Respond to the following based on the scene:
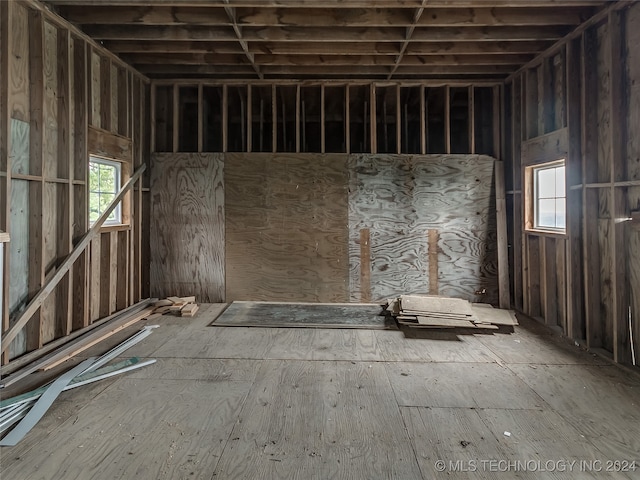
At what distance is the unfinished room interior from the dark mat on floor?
0.05 m

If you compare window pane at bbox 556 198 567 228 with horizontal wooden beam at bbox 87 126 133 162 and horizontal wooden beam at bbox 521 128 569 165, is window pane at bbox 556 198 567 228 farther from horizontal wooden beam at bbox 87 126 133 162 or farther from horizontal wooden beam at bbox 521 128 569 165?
horizontal wooden beam at bbox 87 126 133 162

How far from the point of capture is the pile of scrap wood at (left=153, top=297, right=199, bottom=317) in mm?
4495

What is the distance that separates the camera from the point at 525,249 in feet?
15.1

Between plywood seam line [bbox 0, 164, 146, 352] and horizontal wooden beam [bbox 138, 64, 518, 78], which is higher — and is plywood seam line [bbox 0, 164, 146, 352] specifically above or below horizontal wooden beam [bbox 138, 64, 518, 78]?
below

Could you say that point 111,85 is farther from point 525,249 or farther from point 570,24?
point 525,249

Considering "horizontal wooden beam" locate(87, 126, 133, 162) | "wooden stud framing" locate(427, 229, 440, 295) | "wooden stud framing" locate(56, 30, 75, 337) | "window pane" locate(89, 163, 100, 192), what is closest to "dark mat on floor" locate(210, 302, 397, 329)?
"wooden stud framing" locate(427, 229, 440, 295)

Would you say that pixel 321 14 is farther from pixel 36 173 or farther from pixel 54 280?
pixel 54 280

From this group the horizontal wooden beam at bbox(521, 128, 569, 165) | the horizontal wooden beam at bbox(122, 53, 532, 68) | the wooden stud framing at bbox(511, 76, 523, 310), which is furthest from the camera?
the wooden stud framing at bbox(511, 76, 523, 310)

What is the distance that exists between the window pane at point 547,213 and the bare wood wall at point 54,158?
217 inches

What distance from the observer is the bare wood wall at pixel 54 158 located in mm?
2918

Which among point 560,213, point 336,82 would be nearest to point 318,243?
point 336,82

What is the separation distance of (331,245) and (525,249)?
8.76 ft

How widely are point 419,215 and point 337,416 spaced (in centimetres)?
345

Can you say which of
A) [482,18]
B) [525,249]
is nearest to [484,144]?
[525,249]
